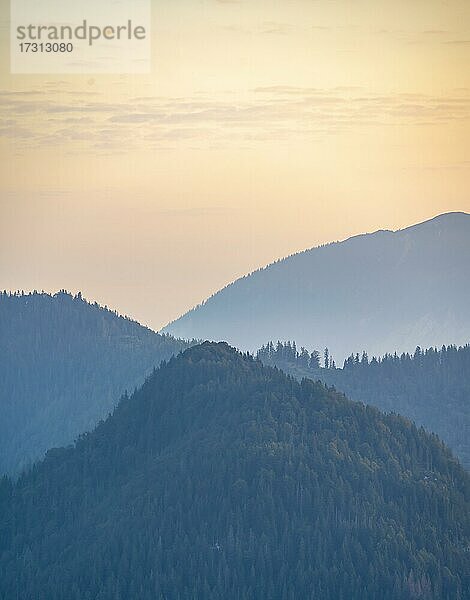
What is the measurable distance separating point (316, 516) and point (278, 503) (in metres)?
4.41

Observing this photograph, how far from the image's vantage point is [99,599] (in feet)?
591

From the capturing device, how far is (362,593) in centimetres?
18012

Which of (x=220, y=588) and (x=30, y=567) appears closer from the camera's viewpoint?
(x=220, y=588)

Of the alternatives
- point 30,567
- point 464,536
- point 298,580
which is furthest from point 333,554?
point 30,567

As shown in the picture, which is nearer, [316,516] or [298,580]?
[298,580]

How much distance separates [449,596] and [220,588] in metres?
22.2

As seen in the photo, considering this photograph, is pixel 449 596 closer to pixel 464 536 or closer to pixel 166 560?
pixel 464 536

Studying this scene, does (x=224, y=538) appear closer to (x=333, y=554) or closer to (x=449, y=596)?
(x=333, y=554)

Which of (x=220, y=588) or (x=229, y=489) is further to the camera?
(x=229, y=489)

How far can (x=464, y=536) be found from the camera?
197750mm

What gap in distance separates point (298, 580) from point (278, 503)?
49.6 feet

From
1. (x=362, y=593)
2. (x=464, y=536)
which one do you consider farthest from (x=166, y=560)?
(x=464, y=536)

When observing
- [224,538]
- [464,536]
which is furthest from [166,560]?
[464,536]

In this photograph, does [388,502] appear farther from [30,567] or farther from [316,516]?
[30,567]
